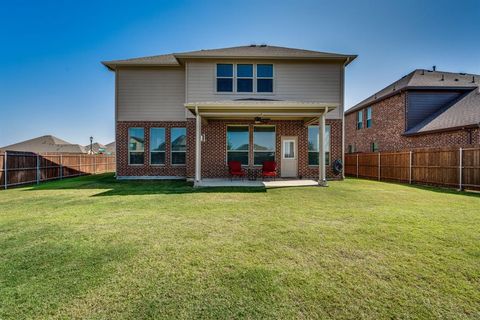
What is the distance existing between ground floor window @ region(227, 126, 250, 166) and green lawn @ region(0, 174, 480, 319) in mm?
6941

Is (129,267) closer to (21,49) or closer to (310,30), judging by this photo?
(310,30)

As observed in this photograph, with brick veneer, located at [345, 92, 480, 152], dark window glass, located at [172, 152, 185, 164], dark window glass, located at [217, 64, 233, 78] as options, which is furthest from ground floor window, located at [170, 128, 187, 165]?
brick veneer, located at [345, 92, 480, 152]

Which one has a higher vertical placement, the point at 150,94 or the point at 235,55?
the point at 235,55

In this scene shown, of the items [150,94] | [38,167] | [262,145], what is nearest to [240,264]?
[262,145]

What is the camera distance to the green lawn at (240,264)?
7.29 ft

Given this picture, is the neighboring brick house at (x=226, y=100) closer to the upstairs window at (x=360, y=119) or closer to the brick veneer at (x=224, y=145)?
the brick veneer at (x=224, y=145)

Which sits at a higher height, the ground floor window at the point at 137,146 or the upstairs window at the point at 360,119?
the upstairs window at the point at 360,119

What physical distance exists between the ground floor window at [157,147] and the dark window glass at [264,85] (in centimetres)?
578

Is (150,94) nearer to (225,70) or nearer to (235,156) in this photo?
(225,70)

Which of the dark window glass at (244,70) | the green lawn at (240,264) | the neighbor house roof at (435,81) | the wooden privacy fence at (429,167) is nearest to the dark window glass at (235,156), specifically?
the dark window glass at (244,70)

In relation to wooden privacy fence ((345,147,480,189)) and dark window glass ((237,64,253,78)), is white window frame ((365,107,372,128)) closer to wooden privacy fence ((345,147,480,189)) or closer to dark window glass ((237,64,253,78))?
wooden privacy fence ((345,147,480,189))

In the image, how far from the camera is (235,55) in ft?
39.2

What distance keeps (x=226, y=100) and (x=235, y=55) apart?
2.19 meters

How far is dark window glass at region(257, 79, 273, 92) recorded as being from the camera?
12.5m
